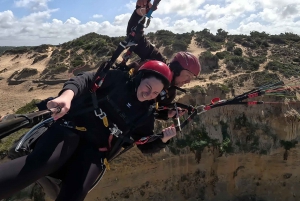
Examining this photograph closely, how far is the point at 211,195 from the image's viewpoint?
1248 cm

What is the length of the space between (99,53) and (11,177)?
20119mm

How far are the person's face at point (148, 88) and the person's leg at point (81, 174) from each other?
0.84 meters

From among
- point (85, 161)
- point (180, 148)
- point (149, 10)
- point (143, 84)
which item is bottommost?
point (180, 148)

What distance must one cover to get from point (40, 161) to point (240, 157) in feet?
35.5

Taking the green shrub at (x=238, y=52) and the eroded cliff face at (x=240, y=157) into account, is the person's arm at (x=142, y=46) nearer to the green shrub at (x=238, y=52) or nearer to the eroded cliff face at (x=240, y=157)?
the eroded cliff face at (x=240, y=157)

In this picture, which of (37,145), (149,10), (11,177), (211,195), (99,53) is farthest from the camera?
(99,53)

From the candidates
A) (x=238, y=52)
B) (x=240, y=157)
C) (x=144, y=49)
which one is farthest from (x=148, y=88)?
(x=238, y=52)

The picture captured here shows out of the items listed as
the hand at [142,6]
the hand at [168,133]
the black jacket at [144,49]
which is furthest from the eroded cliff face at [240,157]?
the hand at [142,6]

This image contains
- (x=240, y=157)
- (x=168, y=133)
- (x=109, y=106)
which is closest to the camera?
(x=109, y=106)

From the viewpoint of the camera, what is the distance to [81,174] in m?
3.41

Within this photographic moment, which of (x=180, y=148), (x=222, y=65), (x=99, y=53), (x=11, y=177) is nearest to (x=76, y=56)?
(x=99, y=53)

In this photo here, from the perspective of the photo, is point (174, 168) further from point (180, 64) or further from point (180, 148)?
point (180, 64)

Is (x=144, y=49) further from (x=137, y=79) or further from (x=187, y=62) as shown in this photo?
(x=137, y=79)

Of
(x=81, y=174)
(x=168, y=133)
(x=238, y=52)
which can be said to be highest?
(x=238, y=52)
